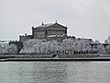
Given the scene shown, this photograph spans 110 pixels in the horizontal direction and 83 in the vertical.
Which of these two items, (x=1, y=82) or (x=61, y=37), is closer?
(x=1, y=82)

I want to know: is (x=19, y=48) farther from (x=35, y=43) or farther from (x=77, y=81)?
(x=77, y=81)

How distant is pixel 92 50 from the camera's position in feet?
559

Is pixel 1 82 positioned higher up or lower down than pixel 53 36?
lower down

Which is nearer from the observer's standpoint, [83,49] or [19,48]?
[83,49]

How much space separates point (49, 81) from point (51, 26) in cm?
14514

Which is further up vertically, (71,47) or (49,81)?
(71,47)

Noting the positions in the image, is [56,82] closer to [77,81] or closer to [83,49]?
[77,81]

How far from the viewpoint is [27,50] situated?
175 m

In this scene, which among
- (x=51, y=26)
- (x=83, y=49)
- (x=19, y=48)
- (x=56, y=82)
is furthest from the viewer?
(x=51, y=26)

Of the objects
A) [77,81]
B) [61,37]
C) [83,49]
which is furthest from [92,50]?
[77,81]

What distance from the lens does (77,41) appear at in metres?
178

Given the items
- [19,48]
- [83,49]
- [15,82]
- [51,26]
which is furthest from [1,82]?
[51,26]

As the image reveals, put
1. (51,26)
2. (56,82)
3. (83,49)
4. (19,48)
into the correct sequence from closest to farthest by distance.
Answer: (56,82)
(83,49)
(19,48)
(51,26)

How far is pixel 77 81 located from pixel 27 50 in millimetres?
121623
